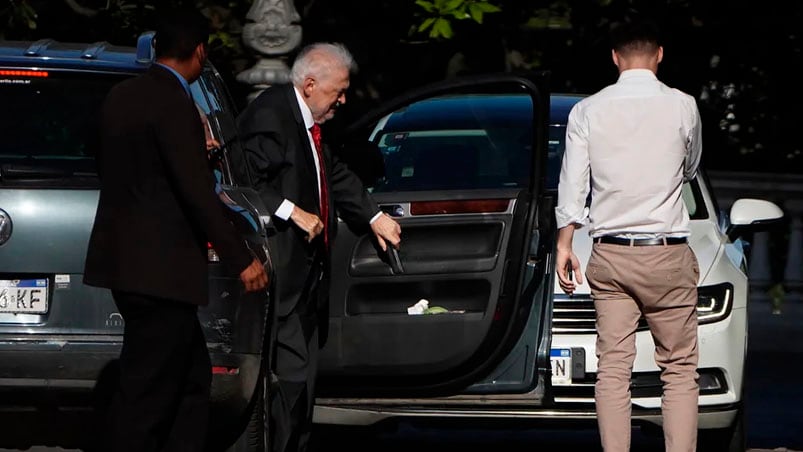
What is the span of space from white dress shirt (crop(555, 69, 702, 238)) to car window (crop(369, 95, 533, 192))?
116cm

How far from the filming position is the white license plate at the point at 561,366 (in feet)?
26.3

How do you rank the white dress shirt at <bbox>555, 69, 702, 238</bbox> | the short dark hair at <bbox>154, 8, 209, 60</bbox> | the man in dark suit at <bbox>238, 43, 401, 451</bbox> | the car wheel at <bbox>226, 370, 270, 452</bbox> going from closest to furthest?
the short dark hair at <bbox>154, 8, 209, 60</bbox>
the white dress shirt at <bbox>555, 69, 702, 238</bbox>
the car wheel at <bbox>226, 370, 270, 452</bbox>
the man in dark suit at <bbox>238, 43, 401, 451</bbox>

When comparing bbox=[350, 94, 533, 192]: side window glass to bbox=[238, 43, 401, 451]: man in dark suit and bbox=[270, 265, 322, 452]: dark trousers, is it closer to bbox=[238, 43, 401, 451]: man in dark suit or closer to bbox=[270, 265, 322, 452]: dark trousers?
bbox=[238, 43, 401, 451]: man in dark suit

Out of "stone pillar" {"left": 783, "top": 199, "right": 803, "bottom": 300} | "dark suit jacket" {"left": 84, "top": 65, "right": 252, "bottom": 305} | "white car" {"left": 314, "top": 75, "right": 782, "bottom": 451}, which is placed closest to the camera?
"dark suit jacket" {"left": 84, "top": 65, "right": 252, "bottom": 305}

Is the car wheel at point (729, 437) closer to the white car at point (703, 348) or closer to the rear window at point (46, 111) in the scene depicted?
the white car at point (703, 348)

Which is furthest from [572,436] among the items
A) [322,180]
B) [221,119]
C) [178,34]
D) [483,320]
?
[178,34]

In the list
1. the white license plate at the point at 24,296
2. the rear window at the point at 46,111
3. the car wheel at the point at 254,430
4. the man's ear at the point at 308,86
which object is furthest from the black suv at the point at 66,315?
the man's ear at the point at 308,86

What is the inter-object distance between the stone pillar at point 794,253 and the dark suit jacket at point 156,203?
8439 mm

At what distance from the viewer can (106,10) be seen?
1499 cm

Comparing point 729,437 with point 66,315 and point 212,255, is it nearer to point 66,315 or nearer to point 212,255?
point 212,255

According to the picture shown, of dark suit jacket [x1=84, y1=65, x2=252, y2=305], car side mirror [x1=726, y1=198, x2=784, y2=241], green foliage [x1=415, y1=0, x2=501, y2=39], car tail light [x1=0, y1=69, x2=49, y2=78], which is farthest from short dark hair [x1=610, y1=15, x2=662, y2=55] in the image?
green foliage [x1=415, y1=0, x2=501, y2=39]

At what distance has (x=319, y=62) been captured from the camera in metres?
7.91

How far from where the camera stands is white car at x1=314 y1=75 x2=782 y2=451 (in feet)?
26.2

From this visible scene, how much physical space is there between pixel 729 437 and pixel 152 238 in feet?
10.1
